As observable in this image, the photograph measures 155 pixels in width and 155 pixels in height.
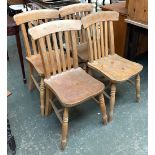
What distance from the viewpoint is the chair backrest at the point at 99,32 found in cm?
185

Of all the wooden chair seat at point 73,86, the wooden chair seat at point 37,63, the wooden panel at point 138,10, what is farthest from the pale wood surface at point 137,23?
the wooden chair seat at point 37,63

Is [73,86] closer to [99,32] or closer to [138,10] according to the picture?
[99,32]

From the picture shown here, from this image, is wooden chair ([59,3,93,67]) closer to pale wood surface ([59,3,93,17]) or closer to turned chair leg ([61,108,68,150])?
pale wood surface ([59,3,93,17])

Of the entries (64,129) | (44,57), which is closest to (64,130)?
(64,129)

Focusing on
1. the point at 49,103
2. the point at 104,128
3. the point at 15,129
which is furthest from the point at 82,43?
the point at 15,129

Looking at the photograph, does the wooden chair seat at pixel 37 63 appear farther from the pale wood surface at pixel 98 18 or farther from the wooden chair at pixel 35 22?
the pale wood surface at pixel 98 18

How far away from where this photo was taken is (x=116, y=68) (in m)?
1.88

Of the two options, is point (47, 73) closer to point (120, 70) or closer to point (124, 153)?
point (120, 70)

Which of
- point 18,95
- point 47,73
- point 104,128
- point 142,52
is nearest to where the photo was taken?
point 47,73

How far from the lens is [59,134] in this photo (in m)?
1.77

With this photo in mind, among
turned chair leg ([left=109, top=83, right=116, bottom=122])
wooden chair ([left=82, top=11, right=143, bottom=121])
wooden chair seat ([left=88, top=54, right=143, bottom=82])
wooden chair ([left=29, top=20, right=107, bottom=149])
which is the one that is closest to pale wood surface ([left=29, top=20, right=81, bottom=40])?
wooden chair ([left=29, top=20, right=107, bottom=149])

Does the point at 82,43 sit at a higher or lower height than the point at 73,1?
lower

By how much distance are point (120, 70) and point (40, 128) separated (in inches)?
35.0
